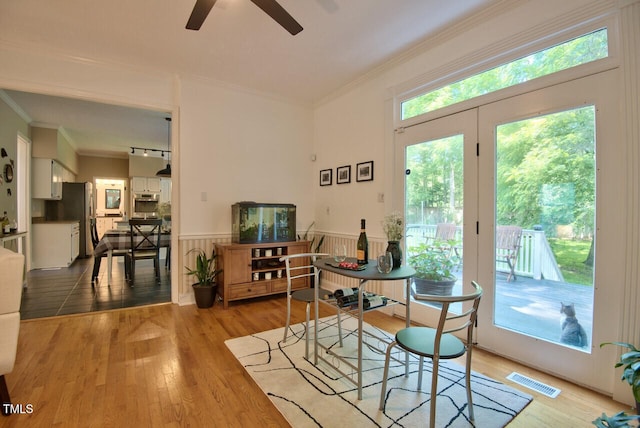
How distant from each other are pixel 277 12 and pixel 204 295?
9.45ft

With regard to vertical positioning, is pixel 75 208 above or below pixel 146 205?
below

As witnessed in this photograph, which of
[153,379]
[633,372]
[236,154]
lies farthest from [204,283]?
[633,372]

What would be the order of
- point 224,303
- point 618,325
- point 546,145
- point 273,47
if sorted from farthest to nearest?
point 224,303, point 273,47, point 546,145, point 618,325

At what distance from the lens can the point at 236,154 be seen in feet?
12.6

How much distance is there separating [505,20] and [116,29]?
327 centimetres

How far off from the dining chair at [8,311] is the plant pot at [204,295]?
5.65ft

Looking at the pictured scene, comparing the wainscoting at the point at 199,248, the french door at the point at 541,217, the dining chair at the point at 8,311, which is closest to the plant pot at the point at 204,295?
the wainscoting at the point at 199,248

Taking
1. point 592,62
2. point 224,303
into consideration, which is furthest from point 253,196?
point 592,62

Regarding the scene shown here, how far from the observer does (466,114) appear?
8.13ft

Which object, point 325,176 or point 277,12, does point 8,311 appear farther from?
point 325,176

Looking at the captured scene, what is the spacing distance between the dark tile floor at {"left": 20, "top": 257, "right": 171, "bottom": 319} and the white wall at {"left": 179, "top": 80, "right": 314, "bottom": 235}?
3.86 ft

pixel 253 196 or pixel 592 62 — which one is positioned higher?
pixel 592 62

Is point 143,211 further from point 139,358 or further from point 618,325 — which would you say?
point 618,325

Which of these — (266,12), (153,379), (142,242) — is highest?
(266,12)
